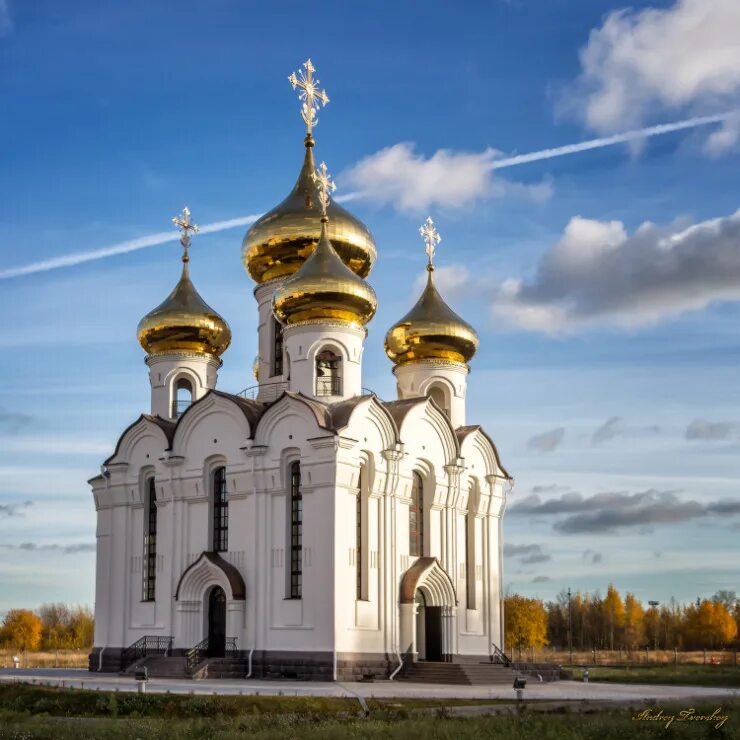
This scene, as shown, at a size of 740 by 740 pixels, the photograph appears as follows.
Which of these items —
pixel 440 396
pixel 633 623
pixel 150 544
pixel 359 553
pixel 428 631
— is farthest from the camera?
pixel 633 623

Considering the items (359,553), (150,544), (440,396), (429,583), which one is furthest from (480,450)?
(150,544)

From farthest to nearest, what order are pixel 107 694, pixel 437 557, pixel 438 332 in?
pixel 438 332
pixel 437 557
pixel 107 694

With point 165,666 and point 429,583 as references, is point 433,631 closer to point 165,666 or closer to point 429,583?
point 429,583

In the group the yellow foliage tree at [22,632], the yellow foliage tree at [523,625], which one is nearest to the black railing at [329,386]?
the yellow foliage tree at [523,625]

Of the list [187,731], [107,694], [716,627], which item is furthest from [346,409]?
[716,627]

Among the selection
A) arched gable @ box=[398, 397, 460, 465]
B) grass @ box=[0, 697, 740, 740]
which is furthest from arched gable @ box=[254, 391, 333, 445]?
grass @ box=[0, 697, 740, 740]

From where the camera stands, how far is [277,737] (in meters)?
13.5

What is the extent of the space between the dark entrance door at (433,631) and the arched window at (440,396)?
18.8 feet

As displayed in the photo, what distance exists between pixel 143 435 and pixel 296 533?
18.8 ft

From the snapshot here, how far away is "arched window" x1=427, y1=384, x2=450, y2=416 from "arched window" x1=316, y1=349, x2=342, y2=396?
4.04 metres

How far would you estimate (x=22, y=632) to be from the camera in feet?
205

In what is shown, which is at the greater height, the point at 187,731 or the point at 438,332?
the point at 438,332

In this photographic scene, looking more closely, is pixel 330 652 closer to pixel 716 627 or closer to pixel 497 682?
pixel 497 682

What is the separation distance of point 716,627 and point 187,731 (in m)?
51.4
